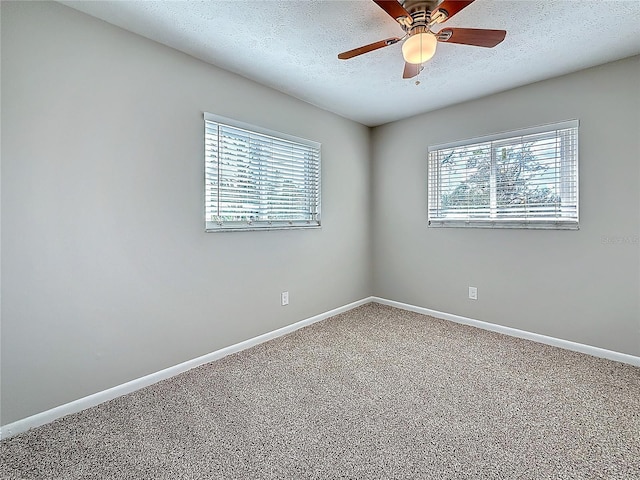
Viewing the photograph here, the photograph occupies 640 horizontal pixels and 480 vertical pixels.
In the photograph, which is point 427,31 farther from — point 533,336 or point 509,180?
point 533,336

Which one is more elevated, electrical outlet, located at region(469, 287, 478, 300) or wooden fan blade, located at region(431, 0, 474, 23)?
wooden fan blade, located at region(431, 0, 474, 23)

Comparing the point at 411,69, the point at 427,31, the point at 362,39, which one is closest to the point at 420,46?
the point at 427,31

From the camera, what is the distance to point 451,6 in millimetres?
1485

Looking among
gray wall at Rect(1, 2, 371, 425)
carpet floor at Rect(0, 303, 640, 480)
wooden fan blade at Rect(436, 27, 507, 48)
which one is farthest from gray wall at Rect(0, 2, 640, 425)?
wooden fan blade at Rect(436, 27, 507, 48)

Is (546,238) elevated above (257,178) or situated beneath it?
situated beneath

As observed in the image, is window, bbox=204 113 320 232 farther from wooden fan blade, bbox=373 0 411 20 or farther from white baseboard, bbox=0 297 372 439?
wooden fan blade, bbox=373 0 411 20

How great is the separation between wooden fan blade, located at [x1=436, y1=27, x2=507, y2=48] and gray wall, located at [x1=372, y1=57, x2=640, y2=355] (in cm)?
145

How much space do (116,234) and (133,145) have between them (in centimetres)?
59

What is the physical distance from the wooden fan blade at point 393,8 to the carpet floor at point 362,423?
212 centimetres

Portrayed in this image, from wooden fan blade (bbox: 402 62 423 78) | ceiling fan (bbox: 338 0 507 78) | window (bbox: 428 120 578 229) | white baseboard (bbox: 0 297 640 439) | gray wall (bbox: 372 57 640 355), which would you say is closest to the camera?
ceiling fan (bbox: 338 0 507 78)

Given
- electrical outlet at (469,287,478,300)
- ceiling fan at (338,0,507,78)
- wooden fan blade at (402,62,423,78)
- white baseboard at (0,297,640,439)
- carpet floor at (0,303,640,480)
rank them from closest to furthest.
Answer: carpet floor at (0,303,640,480), ceiling fan at (338,0,507,78), white baseboard at (0,297,640,439), wooden fan blade at (402,62,423,78), electrical outlet at (469,287,478,300)

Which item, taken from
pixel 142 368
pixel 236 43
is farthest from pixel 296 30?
pixel 142 368

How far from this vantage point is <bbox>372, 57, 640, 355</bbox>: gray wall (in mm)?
2318

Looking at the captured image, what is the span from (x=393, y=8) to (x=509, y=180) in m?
2.10
